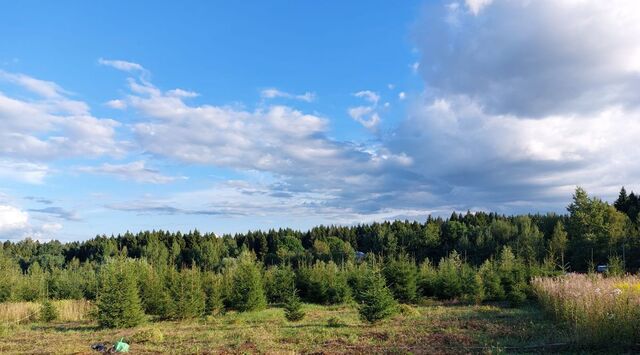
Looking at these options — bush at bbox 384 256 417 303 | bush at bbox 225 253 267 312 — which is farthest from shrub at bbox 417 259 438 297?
bush at bbox 225 253 267 312

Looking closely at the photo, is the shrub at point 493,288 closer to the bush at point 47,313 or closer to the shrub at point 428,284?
the shrub at point 428,284

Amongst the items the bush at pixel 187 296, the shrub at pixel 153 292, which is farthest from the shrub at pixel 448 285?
the shrub at pixel 153 292

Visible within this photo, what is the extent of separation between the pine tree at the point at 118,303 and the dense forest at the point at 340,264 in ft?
0.37

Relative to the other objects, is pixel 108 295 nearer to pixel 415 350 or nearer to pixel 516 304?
pixel 415 350

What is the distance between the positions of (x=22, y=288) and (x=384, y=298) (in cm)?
2856

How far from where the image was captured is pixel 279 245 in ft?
267

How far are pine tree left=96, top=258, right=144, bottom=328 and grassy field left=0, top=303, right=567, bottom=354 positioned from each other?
2.54ft

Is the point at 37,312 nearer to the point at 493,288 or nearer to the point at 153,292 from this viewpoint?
the point at 153,292

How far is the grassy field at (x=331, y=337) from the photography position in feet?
37.2

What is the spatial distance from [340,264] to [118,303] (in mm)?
42840

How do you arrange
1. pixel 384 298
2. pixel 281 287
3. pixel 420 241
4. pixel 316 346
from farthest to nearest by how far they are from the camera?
pixel 420 241, pixel 281 287, pixel 384 298, pixel 316 346

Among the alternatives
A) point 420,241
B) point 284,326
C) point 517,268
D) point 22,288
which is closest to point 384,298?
point 284,326

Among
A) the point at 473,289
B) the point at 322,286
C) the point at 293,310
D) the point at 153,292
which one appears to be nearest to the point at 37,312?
the point at 153,292

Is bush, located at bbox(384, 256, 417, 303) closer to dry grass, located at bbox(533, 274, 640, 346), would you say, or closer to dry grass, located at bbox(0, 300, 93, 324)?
dry grass, located at bbox(533, 274, 640, 346)
